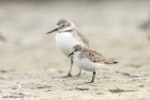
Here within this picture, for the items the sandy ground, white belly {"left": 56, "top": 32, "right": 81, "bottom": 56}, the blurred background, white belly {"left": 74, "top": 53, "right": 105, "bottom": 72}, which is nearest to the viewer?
the sandy ground

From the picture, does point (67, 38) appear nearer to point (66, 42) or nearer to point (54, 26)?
point (66, 42)

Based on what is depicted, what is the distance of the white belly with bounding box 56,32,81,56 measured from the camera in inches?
480

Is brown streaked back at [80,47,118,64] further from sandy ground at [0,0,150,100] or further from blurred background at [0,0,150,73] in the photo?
blurred background at [0,0,150,73]

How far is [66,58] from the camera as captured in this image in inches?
635

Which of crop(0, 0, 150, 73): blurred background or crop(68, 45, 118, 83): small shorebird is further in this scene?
crop(0, 0, 150, 73): blurred background

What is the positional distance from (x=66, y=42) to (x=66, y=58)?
3.90 m

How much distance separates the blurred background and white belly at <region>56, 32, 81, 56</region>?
5.06ft

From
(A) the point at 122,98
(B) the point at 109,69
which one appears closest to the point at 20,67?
(B) the point at 109,69

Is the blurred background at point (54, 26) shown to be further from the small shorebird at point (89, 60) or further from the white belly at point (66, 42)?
the small shorebird at point (89, 60)

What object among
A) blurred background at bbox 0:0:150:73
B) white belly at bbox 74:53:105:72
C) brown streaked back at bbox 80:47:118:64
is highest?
blurred background at bbox 0:0:150:73

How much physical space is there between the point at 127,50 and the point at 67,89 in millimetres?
7432

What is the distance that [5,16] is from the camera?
26.4m

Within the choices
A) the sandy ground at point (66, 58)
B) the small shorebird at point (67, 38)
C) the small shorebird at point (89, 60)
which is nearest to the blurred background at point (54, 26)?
the sandy ground at point (66, 58)

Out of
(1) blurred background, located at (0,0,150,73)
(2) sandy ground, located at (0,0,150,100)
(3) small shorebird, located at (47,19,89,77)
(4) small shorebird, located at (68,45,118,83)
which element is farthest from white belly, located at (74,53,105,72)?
(1) blurred background, located at (0,0,150,73)
